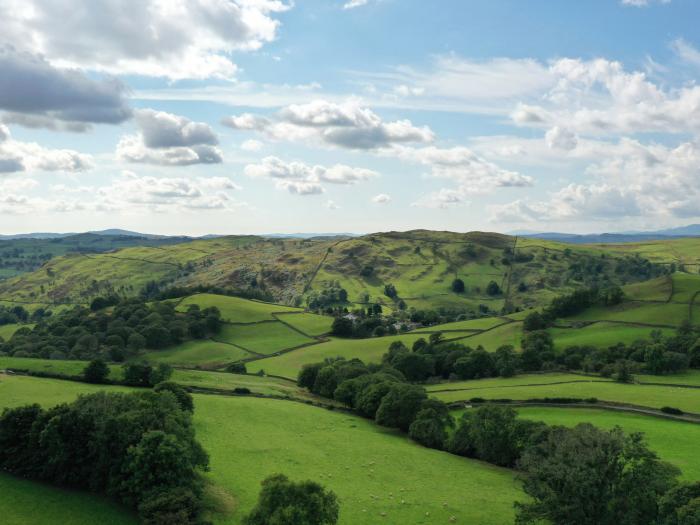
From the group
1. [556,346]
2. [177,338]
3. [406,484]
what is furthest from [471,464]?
[177,338]

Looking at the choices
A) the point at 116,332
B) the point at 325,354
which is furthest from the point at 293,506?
the point at 116,332

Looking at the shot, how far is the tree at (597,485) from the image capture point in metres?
37.8

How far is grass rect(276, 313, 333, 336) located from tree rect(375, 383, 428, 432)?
9167 cm

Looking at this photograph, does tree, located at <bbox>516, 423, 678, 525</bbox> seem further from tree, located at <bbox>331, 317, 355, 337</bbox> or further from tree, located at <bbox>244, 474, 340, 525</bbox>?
tree, located at <bbox>331, 317, 355, 337</bbox>

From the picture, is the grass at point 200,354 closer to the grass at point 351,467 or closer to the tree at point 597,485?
the grass at point 351,467

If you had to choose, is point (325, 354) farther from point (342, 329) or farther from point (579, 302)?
point (579, 302)

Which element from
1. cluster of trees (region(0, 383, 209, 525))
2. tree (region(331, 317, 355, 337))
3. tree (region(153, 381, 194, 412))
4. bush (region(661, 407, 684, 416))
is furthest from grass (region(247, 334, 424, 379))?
cluster of trees (region(0, 383, 209, 525))

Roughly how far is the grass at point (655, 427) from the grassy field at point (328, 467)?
17.3m

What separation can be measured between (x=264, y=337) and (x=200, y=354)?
75.7 feet

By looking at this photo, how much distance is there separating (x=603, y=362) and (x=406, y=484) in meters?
76.6

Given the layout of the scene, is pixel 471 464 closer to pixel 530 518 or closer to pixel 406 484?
pixel 406 484

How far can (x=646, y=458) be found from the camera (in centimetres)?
3931

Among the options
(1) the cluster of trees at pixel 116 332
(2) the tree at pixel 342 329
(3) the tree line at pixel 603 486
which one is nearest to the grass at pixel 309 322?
(2) the tree at pixel 342 329

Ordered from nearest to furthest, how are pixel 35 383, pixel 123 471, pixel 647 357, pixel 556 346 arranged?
pixel 123 471 < pixel 35 383 < pixel 647 357 < pixel 556 346
